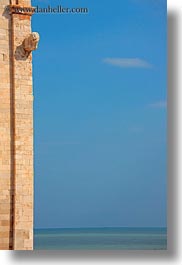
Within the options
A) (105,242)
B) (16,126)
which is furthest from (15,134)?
(105,242)

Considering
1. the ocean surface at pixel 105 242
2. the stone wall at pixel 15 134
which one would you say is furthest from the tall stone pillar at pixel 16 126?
the ocean surface at pixel 105 242

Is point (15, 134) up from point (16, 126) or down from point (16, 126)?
down

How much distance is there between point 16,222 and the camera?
13.9 meters

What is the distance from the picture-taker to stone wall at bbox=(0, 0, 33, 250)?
45.3 feet

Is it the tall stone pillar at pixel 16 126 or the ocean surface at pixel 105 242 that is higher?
the tall stone pillar at pixel 16 126

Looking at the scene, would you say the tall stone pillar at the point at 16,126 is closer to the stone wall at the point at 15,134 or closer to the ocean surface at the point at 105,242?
the stone wall at the point at 15,134

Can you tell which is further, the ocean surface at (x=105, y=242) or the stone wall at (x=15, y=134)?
the ocean surface at (x=105, y=242)

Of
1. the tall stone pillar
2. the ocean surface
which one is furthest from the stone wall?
the ocean surface

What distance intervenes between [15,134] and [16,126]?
0.16 meters

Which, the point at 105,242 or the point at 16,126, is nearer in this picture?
the point at 16,126

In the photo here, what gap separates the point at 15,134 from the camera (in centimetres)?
1391

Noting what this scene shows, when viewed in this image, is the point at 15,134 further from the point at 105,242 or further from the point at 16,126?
the point at 105,242

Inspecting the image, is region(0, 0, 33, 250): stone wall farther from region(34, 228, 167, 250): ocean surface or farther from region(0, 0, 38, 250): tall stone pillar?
region(34, 228, 167, 250): ocean surface

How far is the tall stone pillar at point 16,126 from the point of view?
13820mm
